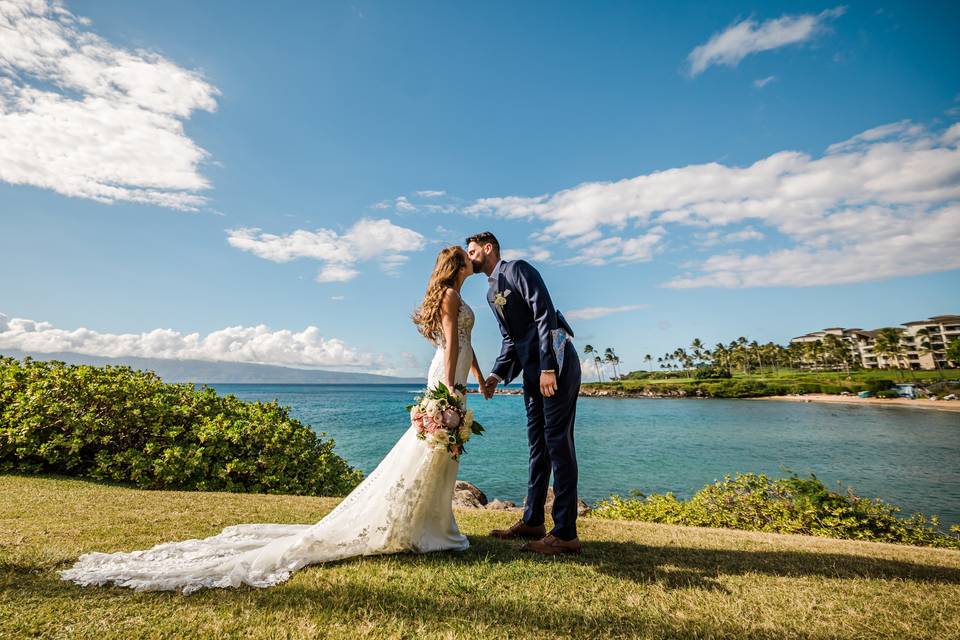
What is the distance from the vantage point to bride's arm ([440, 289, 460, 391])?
14.6 feet

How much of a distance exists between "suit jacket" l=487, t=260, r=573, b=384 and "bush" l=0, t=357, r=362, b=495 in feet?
18.6

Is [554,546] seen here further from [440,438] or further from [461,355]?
[461,355]

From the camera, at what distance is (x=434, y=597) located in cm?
325

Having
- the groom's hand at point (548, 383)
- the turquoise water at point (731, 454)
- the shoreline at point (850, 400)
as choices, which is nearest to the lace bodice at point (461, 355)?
the groom's hand at point (548, 383)

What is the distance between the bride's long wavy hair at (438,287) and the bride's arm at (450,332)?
0.07 meters

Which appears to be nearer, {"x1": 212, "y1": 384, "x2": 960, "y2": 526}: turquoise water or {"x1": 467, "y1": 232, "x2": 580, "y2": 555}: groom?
{"x1": 467, "y1": 232, "x2": 580, "y2": 555}: groom

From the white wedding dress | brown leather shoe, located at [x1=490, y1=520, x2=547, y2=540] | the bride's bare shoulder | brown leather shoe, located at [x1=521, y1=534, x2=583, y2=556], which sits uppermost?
the bride's bare shoulder

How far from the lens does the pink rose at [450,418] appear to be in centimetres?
423

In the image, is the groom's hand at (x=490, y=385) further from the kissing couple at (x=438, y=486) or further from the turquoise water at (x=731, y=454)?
the turquoise water at (x=731, y=454)

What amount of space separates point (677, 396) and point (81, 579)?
10068 cm

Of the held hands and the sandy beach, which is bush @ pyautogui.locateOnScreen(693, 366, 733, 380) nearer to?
the sandy beach

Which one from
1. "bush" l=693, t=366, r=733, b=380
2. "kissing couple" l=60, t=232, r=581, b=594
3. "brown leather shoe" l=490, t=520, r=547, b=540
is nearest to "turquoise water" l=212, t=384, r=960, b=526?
"brown leather shoe" l=490, t=520, r=547, b=540

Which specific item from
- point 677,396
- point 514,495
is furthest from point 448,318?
point 677,396

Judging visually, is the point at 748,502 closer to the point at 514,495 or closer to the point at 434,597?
the point at 434,597
